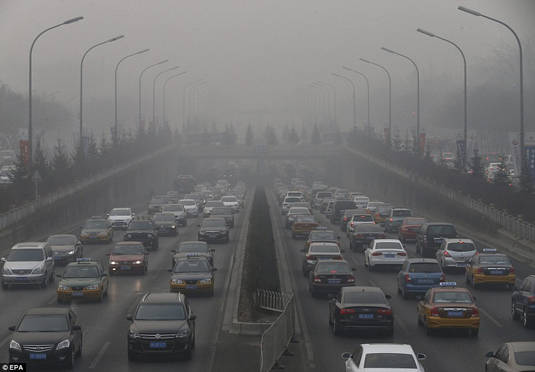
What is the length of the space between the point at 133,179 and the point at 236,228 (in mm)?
53365

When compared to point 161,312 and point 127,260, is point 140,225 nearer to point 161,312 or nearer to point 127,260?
point 127,260

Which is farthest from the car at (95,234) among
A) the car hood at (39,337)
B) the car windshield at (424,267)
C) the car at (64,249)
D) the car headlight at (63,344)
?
the car headlight at (63,344)

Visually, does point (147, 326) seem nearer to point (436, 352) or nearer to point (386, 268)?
point (436, 352)

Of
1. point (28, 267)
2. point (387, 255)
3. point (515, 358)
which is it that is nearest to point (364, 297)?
point (515, 358)

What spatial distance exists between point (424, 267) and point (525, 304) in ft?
20.9

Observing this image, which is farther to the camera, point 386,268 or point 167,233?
point 167,233

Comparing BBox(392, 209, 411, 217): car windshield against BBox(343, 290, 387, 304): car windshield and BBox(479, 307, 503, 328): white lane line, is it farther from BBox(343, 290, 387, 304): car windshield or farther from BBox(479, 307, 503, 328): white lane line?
BBox(343, 290, 387, 304): car windshield

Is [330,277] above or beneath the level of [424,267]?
beneath

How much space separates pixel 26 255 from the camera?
3922 centimetres

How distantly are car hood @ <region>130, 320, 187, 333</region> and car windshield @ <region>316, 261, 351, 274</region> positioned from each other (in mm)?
11958

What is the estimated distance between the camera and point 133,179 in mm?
123750

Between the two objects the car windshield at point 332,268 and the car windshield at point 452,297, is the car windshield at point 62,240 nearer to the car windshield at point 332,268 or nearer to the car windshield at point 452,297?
the car windshield at point 332,268

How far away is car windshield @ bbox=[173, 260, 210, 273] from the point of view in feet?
118

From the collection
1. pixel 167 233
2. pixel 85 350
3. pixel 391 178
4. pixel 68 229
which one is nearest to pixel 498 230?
pixel 167 233
